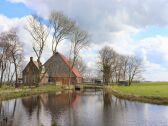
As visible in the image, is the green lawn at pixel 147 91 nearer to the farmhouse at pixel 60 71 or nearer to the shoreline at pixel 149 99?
the shoreline at pixel 149 99

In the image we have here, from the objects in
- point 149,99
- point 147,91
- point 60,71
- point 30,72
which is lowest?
point 149,99

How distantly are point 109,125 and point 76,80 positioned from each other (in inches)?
2963

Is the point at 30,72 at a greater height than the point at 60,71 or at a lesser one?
lesser

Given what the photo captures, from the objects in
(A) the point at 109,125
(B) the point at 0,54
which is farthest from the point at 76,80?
(A) the point at 109,125

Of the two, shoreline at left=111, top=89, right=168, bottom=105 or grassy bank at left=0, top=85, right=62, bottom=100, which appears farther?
grassy bank at left=0, top=85, right=62, bottom=100

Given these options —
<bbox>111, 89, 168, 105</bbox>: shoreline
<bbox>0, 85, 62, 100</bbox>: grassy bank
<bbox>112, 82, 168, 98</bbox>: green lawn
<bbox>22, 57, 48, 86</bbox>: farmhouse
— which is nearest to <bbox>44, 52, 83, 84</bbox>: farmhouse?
<bbox>22, 57, 48, 86</bbox>: farmhouse

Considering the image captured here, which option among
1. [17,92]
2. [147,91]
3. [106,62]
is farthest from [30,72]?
[147,91]

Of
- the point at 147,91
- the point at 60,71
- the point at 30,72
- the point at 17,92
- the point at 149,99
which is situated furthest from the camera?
the point at 60,71

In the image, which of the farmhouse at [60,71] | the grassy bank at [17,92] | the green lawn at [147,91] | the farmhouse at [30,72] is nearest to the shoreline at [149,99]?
the green lawn at [147,91]

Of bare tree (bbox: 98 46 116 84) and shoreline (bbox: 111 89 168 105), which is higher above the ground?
bare tree (bbox: 98 46 116 84)

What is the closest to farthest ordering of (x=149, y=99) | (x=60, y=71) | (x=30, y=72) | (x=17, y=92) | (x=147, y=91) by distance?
(x=149, y=99) < (x=17, y=92) < (x=147, y=91) < (x=30, y=72) < (x=60, y=71)

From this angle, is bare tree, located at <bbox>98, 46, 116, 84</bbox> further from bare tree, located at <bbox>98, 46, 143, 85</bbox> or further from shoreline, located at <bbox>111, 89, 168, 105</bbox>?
shoreline, located at <bbox>111, 89, 168, 105</bbox>

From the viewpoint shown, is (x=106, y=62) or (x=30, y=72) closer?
(x=30, y=72)

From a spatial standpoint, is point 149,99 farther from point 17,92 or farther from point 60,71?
point 60,71
